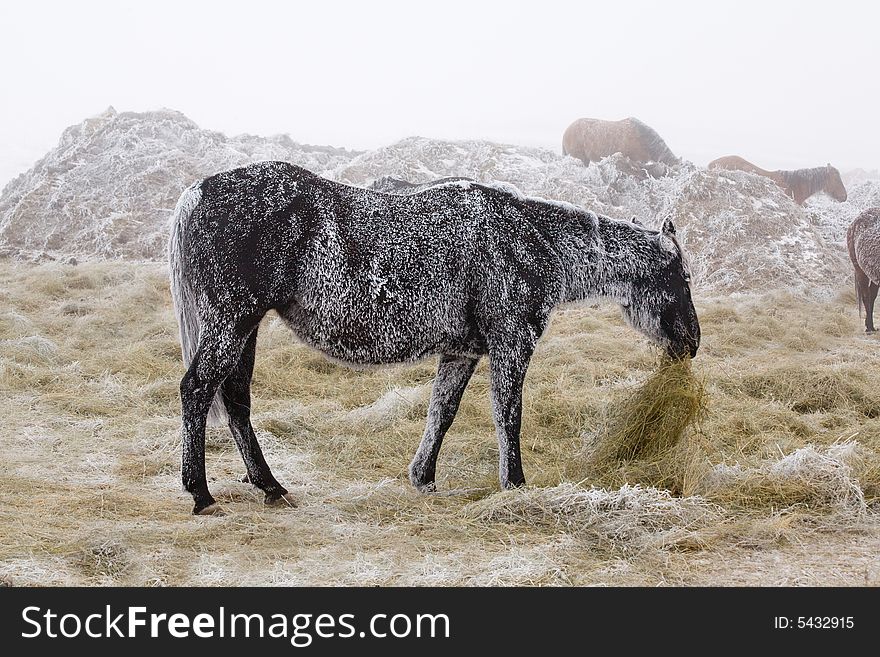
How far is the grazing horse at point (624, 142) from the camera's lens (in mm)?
20750

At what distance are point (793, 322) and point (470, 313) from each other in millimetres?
7448

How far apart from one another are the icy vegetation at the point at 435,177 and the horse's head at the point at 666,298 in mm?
9258

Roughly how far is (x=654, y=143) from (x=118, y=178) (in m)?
13.5

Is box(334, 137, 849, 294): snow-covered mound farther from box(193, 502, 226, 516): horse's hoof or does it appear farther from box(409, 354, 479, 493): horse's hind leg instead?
box(193, 502, 226, 516): horse's hoof

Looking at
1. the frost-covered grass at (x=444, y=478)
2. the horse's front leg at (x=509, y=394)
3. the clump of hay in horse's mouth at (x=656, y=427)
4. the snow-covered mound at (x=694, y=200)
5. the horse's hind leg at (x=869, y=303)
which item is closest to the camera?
the frost-covered grass at (x=444, y=478)

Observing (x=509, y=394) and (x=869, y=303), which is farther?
(x=869, y=303)

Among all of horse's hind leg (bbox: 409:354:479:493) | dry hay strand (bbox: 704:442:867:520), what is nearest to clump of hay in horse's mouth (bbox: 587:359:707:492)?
dry hay strand (bbox: 704:442:867:520)

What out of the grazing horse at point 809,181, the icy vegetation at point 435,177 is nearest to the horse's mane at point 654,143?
the grazing horse at point 809,181

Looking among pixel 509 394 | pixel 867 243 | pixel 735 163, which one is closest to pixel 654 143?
pixel 735 163

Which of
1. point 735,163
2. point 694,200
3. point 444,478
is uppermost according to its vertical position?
point 735,163

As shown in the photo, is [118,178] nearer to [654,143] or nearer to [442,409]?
[654,143]

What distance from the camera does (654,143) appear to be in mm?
20906

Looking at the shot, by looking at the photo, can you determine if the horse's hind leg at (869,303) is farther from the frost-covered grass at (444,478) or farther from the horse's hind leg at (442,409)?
the horse's hind leg at (442,409)
